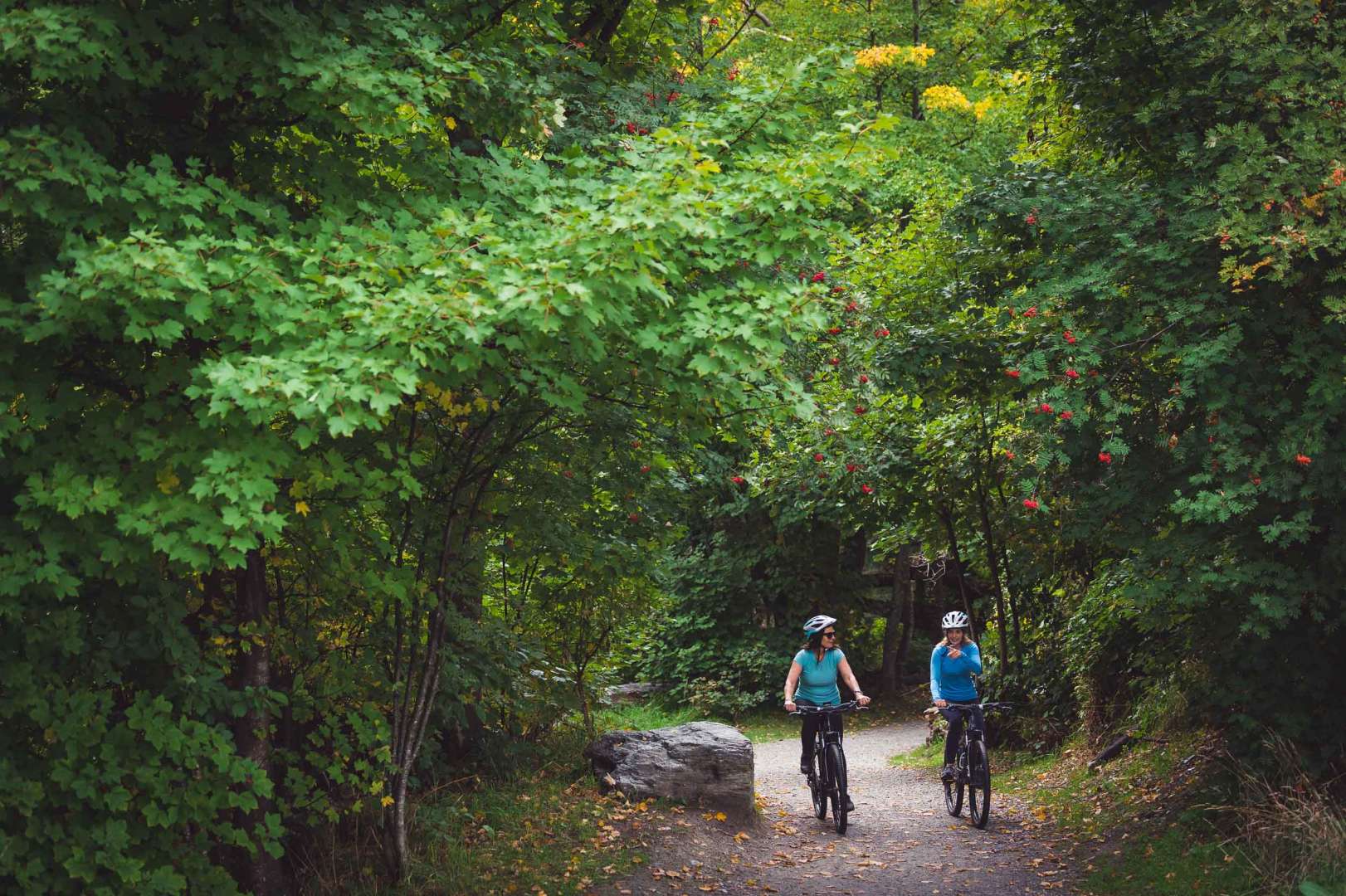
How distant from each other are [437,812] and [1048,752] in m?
7.35

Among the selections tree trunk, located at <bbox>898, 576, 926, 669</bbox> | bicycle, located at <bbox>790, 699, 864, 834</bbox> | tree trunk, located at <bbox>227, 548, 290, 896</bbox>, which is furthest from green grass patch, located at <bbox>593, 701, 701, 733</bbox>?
tree trunk, located at <bbox>227, 548, 290, 896</bbox>

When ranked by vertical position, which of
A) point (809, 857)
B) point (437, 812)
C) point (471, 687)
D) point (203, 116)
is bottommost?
point (809, 857)

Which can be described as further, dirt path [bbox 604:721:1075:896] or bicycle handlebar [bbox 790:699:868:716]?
bicycle handlebar [bbox 790:699:868:716]

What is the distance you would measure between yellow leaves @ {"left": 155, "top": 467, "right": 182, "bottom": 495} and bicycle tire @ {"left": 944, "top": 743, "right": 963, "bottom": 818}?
7409 mm

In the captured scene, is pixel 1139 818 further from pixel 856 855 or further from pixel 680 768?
pixel 680 768

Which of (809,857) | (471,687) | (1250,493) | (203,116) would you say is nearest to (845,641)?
(809,857)

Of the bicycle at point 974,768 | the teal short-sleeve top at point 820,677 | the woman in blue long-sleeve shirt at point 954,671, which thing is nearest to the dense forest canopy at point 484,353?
the teal short-sleeve top at point 820,677

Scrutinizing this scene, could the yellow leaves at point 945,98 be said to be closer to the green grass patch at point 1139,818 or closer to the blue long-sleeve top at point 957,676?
the green grass patch at point 1139,818

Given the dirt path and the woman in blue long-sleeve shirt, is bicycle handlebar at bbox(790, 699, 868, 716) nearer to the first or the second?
the woman in blue long-sleeve shirt

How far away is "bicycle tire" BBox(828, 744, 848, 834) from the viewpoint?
952cm

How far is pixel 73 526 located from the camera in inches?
196

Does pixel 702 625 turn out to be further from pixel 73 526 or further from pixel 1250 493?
pixel 73 526

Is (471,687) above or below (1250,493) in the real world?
below

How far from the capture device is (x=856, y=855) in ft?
29.4
